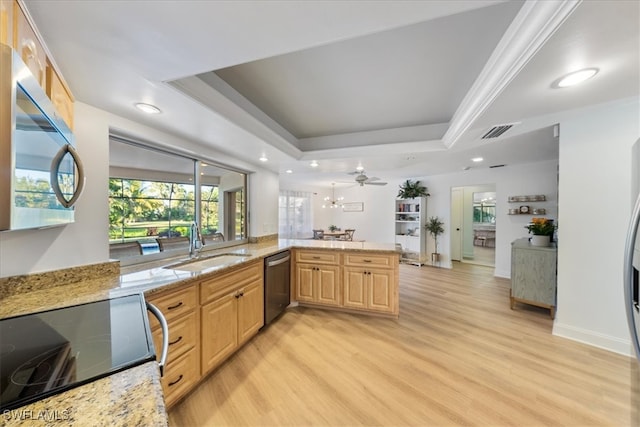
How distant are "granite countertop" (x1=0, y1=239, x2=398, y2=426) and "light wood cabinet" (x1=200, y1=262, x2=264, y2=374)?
0.13 m

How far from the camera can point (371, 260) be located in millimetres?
3055

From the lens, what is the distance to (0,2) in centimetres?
76

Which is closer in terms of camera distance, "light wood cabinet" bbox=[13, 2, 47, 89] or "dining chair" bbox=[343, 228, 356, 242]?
"light wood cabinet" bbox=[13, 2, 47, 89]

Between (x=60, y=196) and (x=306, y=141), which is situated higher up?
(x=306, y=141)

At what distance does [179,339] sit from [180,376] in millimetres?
247

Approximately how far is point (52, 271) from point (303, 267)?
7.76ft

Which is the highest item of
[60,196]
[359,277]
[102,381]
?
[60,196]

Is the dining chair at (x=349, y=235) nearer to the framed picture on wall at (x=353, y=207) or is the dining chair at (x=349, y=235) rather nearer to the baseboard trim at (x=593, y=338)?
the framed picture on wall at (x=353, y=207)

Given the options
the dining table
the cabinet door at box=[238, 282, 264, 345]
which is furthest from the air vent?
the dining table

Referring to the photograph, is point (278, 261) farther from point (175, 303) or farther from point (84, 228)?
point (84, 228)

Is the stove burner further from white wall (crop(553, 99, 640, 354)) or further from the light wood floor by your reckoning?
white wall (crop(553, 99, 640, 354))

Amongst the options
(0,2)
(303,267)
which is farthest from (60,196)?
(303,267)

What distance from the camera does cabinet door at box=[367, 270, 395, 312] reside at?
300 centimetres

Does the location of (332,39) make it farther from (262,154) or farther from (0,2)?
(262,154)
